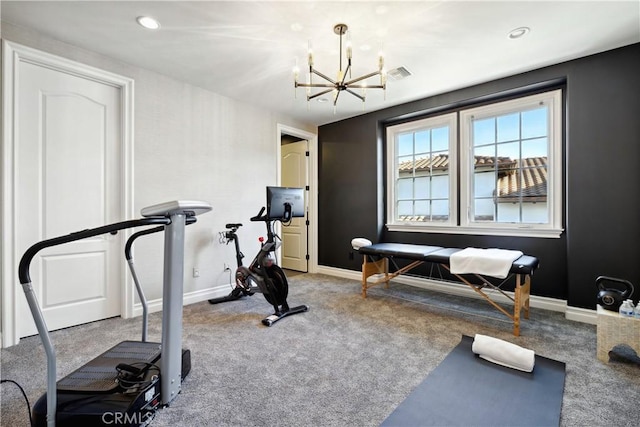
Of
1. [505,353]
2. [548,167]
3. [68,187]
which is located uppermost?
[548,167]

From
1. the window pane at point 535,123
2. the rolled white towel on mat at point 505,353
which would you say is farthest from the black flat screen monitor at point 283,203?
the window pane at point 535,123

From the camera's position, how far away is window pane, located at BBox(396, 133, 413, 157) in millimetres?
4453

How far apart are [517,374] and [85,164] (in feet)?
13.2

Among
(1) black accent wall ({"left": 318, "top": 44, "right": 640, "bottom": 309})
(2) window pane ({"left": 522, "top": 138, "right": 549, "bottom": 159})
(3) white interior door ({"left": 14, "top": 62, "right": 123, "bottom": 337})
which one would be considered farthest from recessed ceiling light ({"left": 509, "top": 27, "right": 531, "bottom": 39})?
(3) white interior door ({"left": 14, "top": 62, "right": 123, "bottom": 337})

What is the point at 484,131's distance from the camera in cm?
377

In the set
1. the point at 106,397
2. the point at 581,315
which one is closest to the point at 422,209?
the point at 581,315

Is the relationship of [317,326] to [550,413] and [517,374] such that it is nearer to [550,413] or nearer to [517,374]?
[517,374]

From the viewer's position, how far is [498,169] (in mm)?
3654

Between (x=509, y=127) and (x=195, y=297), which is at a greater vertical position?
(x=509, y=127)

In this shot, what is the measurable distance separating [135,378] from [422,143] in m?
4.18

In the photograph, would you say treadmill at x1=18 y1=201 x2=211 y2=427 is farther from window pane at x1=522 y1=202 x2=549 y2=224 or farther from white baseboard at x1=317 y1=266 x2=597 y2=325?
window pane at x1=522 y1=202 x2=549 y2=224

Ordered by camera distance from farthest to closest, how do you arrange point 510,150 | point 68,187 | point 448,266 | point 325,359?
point 510,150, point 448,266, point 68,187, point 325,359

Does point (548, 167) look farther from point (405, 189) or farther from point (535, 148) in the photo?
point (405, 189)

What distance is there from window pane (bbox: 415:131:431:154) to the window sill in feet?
3.62
